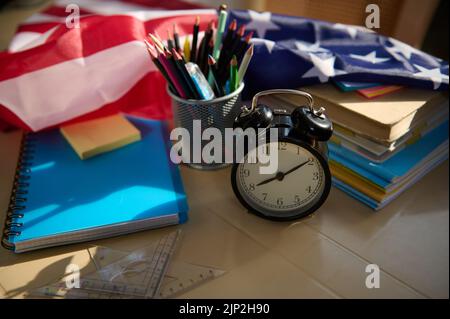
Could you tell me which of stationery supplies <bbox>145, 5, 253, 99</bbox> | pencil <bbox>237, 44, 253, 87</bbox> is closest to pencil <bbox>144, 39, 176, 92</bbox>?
stationery supplies <bbox>145, 5, 253, 99</bbox>

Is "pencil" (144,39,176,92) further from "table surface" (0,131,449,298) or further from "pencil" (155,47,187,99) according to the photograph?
"table surface" (0,131,449,298)

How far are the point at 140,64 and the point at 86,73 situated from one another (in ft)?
0.30

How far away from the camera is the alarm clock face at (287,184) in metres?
0.54

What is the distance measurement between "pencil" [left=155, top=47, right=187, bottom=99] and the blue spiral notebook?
0.12 metres

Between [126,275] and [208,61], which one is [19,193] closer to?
[126,275]

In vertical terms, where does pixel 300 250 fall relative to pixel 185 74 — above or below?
below

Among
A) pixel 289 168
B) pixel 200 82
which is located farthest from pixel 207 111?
pixel 289 168

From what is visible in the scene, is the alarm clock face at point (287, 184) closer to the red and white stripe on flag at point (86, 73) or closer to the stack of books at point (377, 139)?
the stack of books at point (377, 139)

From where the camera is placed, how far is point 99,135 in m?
0.72

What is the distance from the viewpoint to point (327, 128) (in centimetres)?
51

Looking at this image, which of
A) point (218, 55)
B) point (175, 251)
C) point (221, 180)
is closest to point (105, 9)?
point (218, 55)

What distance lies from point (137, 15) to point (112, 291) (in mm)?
523

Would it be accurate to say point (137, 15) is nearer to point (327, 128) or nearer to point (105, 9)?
point (105, 9)

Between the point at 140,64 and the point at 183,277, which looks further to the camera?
the point at 140,64
